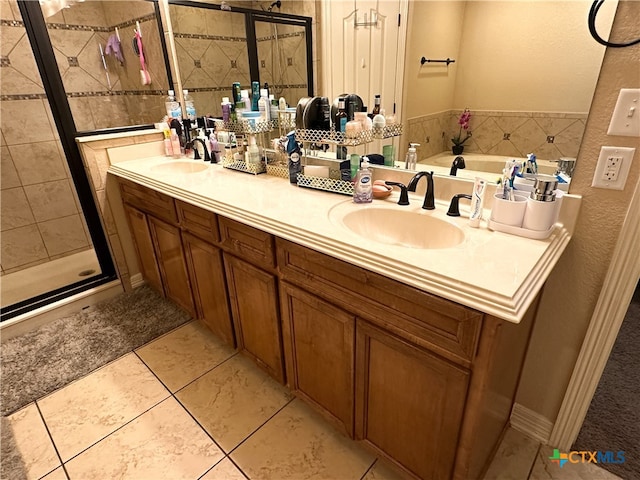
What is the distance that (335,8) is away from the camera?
1487 mm

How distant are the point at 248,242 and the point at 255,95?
95 cm

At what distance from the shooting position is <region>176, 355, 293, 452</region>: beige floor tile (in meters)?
1.45

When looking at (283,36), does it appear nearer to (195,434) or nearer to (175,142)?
(175,142)

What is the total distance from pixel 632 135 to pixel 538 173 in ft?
0.82

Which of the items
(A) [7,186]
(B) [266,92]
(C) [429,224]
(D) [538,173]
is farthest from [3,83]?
(D) [538,173]

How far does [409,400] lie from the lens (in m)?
1.02

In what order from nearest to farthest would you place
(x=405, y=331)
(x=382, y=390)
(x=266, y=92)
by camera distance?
(x=405, y=331), (x=382, y=390), (x=266, y=92)

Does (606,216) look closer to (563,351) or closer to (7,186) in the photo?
(563,351)

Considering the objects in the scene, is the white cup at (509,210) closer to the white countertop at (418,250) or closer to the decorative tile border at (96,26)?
the white countertop at (418,250)

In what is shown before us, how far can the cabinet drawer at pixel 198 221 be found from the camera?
1490 millimetres

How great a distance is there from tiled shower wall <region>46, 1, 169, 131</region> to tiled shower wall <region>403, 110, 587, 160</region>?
1.76m

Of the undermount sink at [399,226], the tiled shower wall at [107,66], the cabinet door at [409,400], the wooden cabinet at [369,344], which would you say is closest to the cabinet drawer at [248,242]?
the wooden cabinet at [369,344]

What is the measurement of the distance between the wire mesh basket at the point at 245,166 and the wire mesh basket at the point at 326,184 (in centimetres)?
34

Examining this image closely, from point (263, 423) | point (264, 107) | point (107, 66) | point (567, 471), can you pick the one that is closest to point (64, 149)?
point (107, 66)
